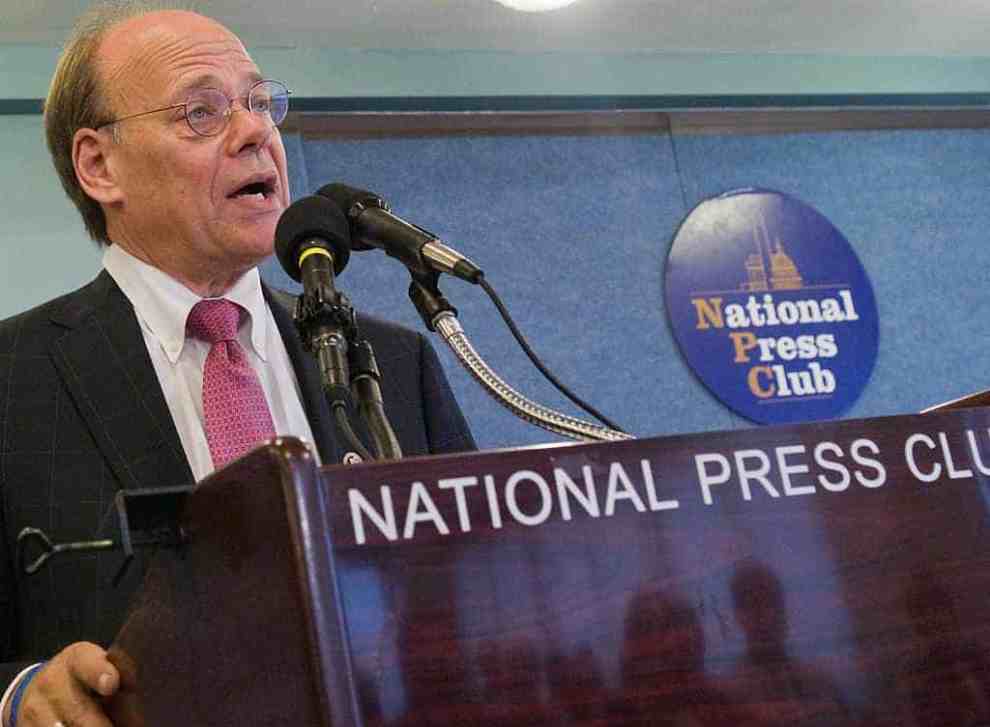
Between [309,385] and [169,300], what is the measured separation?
206 millimetres

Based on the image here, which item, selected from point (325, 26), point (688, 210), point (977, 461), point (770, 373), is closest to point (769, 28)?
point (688, 210)

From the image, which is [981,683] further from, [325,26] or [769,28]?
[769,28]

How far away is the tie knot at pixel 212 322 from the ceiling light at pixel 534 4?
2.45 meters

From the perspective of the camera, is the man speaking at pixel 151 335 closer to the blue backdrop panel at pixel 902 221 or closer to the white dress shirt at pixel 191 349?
the white dress shirt at pixel 191 349

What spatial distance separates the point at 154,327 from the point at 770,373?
3014mm

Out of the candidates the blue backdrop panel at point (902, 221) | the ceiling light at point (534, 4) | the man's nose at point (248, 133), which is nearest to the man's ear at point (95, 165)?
the man's nose at point (248, 133)

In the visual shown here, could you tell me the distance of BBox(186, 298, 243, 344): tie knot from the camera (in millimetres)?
1618

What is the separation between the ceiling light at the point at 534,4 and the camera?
3887 millimetres

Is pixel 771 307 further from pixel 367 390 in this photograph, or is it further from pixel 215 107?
pixel 367 390

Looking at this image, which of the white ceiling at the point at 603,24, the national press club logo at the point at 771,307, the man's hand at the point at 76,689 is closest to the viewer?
the man's hand at the point at 76,689

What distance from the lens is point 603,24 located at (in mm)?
4176

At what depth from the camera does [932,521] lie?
824 mm

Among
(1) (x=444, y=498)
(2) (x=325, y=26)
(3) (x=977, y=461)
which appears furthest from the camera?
(2) (x=325, y=26)

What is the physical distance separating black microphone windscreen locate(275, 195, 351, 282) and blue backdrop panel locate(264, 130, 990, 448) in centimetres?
275
